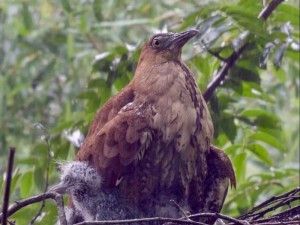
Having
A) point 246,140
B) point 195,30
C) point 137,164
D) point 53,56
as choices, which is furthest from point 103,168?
point 53,56

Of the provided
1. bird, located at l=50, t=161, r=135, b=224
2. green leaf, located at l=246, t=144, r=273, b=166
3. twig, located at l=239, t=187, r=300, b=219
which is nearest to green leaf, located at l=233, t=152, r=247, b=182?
green leaf, located at l=246, t=144, r=273, b=166

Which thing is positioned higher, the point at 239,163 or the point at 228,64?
the point at 228,64

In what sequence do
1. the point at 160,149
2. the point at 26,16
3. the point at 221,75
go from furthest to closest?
the point at 26,16 → the point at 221,75 → the point at 160,149

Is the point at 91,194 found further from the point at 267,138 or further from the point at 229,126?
the point at 267,138

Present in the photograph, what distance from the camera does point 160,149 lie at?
4.39 meters

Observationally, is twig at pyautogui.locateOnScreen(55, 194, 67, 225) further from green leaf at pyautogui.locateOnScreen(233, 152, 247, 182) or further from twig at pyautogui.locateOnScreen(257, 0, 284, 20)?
twig at pyautogui.locateOnScreen(257, 0, 284, 20)

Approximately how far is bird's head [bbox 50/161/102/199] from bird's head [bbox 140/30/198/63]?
0.89 m

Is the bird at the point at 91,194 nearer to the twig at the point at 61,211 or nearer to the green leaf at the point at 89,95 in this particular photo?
the twig at the point at 61,211

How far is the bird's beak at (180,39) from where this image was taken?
4.96m

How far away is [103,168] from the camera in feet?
14.3

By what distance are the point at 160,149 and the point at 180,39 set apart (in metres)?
0.87

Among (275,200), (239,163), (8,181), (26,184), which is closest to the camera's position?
(8,181)

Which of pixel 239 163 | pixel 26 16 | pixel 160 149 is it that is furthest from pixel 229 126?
pixel 26 16

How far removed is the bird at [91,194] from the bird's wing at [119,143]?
0.05 metres
